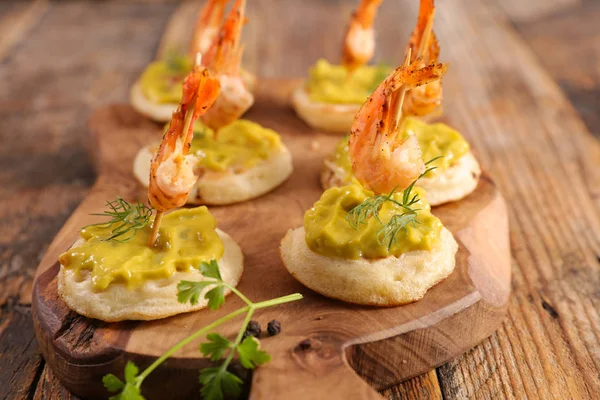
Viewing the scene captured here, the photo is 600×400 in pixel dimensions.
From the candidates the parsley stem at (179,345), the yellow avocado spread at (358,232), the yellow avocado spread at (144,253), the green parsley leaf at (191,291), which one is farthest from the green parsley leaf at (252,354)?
the yellow avocado spread at (358,232)

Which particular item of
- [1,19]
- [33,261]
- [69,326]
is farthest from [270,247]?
[1,19]

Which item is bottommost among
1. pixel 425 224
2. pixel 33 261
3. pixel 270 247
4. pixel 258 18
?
pixel 258 18

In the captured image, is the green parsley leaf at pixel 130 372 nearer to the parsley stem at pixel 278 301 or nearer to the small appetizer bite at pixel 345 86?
the parsley stem at pixel 278 301

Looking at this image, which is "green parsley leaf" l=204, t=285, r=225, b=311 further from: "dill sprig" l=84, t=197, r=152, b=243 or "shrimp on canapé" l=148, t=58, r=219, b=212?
"dill sprig" l=84, t=197, r=152, b=243

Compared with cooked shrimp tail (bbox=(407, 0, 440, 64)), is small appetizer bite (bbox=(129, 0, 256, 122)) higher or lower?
lower

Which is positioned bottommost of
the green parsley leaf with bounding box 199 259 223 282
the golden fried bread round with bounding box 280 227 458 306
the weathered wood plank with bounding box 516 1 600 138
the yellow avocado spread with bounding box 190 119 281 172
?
the weathered wood plank with bounding box 516 1 600 138

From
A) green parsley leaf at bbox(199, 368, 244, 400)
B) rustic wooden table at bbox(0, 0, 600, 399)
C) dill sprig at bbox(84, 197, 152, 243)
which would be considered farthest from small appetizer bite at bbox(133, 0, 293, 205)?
green parsley leaf at bbox(199, 368, 244, 400)

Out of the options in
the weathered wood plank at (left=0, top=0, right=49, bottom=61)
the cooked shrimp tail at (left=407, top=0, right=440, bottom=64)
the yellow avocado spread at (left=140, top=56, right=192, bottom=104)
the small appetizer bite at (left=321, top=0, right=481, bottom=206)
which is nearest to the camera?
the cooked shrimp tail at (left=407, top=0, right=440, bottom=64)

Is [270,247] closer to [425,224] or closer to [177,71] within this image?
[425,224]
